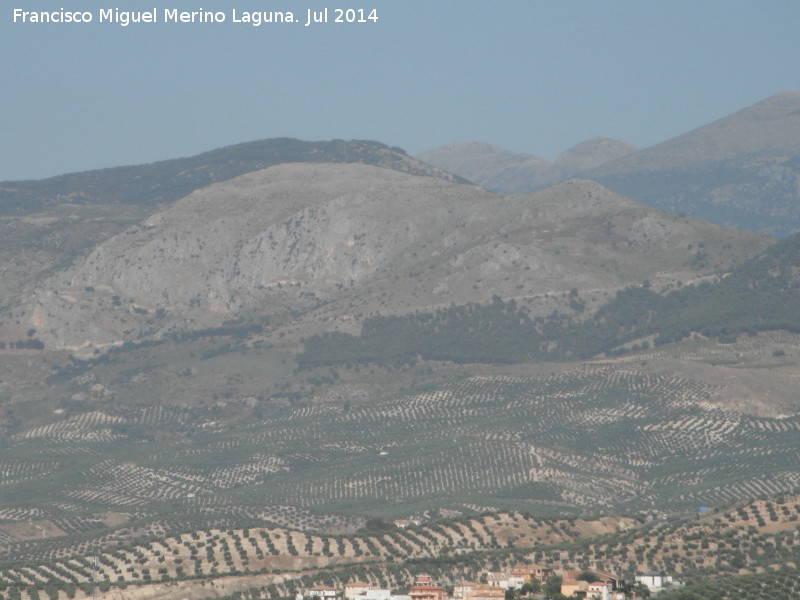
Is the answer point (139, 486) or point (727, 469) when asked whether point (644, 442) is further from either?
point (139, 486)

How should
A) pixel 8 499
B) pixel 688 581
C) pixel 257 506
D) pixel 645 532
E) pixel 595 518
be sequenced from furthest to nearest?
1. pixel 8 499
2. pixel 257 506
3. pixel 595 518
4. pixel 645 532
5. pixel 688 581

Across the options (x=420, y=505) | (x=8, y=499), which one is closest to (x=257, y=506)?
(x=420, y=505)

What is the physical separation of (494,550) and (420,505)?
46.6 metres

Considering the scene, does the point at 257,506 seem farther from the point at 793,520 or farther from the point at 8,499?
the point at 793,520

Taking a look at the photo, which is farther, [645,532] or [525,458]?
[525,458]

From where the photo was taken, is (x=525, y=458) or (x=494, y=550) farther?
(x=525, y=458)

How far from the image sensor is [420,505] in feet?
561

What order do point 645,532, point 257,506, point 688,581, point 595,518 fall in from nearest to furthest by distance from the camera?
point 688,581, point 645,532, point 595,518, point 257,506

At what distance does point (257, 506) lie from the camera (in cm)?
16862

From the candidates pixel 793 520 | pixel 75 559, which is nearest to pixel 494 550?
pixel 793 520

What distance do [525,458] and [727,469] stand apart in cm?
1972

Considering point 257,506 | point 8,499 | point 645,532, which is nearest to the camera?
point 645,532

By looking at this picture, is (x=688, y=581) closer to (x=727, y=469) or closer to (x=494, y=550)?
(x=494, y=550)

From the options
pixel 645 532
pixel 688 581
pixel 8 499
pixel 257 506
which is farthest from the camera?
pixel 8 499
